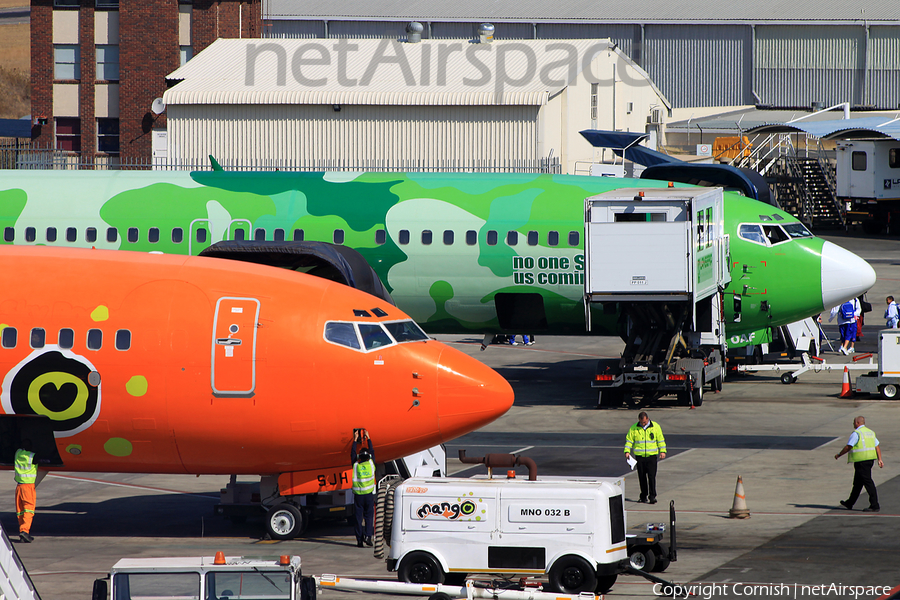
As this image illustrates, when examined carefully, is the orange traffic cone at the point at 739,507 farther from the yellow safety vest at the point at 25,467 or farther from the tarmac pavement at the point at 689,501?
the yellow safety vest at the point at 25,467

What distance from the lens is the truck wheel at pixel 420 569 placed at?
57.0 feet

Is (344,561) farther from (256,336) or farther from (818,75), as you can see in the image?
(818,75)

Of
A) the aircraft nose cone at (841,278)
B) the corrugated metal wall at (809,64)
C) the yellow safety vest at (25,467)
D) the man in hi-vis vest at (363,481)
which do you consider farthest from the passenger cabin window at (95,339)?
the corrugated metal wall at (809,64)

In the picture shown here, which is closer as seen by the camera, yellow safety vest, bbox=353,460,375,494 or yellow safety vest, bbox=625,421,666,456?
yellow safety vest, bbox=353,460,375,494

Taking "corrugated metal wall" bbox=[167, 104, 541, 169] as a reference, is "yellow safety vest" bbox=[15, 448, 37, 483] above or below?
below

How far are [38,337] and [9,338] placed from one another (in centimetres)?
49

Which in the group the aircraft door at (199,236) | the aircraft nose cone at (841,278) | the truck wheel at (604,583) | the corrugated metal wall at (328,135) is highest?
the corrugated metal wall at (328,135)

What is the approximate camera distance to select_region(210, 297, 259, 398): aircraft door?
20.1m

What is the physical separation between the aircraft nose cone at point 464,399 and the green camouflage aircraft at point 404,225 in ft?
40.4

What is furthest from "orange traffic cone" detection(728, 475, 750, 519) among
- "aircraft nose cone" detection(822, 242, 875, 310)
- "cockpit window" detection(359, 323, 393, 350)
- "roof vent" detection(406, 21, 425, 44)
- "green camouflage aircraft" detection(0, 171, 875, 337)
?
"roof vent" detection(406, 21, 425, 44)

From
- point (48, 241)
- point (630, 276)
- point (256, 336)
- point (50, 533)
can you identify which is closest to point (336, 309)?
point (256, 336)

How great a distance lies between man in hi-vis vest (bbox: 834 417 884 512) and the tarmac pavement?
339 millimetres

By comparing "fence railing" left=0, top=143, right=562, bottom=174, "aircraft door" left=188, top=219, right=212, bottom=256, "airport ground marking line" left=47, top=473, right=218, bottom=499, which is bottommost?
"airport ground marking line" left=47, top=473, right=218, bottom=499

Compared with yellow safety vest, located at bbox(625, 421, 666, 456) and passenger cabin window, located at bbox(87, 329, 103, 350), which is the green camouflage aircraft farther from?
passenger cabin window, located at bbox(87, 329, 103, 350)
